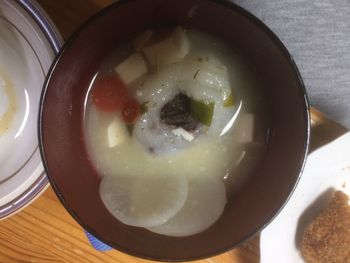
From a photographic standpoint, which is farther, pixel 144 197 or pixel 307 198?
pixel 307 198

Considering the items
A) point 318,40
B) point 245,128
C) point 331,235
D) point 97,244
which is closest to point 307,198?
point 331,235

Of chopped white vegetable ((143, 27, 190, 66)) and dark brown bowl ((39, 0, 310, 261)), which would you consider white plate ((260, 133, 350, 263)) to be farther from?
chopped white vegetable ((143, 27, 190, 66))

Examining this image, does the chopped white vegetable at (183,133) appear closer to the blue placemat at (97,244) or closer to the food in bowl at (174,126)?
the food in bowl at (174,126)

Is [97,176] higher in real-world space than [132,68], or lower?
lower

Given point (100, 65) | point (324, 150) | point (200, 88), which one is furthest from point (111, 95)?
point (324, 150)

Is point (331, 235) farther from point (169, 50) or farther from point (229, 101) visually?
point (169, 50)
